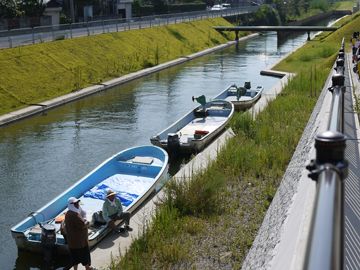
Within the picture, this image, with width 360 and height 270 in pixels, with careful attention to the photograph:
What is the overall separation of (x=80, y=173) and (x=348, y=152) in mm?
11098

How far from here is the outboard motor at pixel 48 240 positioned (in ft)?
35.7

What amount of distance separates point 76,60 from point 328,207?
1434 inches

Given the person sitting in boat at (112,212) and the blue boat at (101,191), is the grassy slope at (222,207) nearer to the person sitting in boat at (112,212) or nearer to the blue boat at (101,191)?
the person sitting in boat at (112,212)

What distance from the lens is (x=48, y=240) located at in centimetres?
1091

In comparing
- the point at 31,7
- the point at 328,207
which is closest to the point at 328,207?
the point at 328,207

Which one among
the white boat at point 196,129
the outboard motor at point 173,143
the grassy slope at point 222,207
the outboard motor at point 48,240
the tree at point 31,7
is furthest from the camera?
the tree at point 31,7

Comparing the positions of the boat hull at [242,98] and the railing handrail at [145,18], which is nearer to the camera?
the boat hull at [242,98]

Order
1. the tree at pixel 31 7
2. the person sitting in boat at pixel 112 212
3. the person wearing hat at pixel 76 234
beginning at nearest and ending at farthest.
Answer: the person wearing hat at pixel 76 234 < the person sitting in boat at pixel 112 212 < the tree at pixel 31 7

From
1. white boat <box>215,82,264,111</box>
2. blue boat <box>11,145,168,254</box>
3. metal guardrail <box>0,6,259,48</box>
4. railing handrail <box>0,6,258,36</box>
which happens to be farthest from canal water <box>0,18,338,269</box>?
railing handrail <box>0,6,258,36</box>

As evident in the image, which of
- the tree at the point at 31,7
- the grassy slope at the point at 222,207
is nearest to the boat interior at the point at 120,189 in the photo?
the grassy slope at the point at 222,207

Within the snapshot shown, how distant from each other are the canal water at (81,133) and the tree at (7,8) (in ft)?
42.6

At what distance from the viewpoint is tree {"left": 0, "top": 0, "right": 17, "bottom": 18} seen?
41844 mm

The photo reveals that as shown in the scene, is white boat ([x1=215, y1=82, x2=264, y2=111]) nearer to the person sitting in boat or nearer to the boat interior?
the boat interior

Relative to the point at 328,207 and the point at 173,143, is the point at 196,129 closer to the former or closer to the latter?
the point at 173,143
